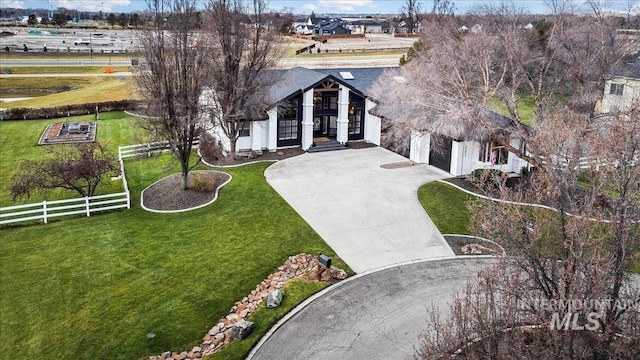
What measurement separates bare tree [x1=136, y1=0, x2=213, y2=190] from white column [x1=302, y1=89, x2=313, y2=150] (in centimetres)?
861

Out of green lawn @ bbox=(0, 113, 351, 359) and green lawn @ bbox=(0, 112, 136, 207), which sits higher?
green lawn @ bbox=(0, 112, 136, 207)

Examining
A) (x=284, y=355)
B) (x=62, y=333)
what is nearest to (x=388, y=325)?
(x=284, y=355)

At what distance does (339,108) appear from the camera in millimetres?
32594

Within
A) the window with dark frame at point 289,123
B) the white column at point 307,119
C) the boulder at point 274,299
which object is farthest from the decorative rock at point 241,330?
the window with dark frame at point 289,123

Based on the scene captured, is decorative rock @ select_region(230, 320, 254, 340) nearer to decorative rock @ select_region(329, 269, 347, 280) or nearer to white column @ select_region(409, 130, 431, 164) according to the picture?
decorative rock @ select_region(329, 269, 347, 280)

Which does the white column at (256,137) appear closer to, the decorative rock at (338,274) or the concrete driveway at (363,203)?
the concrete driveway at (363,203)

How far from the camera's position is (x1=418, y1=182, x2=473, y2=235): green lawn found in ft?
68.0

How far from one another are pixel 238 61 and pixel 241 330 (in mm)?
18948

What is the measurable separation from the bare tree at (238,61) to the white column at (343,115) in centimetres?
459

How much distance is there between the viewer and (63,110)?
44.8m

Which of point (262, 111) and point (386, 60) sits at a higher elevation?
point (386, 60)

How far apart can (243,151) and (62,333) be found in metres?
18.4

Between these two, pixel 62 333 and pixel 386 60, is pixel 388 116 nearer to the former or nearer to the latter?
pixel 62 333

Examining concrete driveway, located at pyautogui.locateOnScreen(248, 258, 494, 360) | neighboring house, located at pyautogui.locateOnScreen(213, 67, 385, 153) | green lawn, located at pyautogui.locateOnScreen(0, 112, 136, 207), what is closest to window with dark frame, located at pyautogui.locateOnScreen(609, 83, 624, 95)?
neighboring house, located at pyautogui.locateOnScreen(213, 67, 385, 153)
